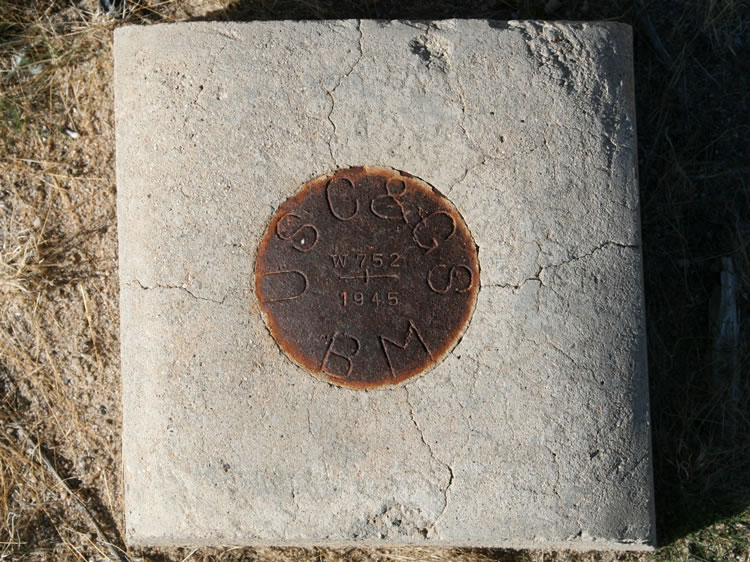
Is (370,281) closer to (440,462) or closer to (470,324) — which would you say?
(470,324)

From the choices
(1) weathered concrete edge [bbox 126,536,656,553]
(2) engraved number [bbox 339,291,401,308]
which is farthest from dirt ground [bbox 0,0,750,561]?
(2) engraved number [bbox 339,291,401,308]

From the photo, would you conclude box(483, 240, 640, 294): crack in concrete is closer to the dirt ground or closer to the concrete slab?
the concrete slab

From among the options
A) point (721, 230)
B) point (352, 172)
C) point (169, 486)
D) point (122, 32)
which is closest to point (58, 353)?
point (169, 486)

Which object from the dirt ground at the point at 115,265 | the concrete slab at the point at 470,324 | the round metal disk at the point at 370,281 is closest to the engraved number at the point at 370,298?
the round metal disk at the point at 370,281

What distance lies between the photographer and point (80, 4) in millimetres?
2934

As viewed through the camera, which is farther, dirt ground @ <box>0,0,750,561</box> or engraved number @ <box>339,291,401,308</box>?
dirt ground @ <box>0,0,750,561</box>

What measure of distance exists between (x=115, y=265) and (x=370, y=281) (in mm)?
1316

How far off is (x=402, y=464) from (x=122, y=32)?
1.80 m

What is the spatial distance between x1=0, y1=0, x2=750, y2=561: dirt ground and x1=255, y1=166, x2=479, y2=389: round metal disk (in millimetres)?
1022

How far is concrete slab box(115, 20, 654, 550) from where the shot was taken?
217cm

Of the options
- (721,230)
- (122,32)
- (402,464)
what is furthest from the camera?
(721,230)

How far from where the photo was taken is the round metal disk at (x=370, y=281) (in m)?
2.19

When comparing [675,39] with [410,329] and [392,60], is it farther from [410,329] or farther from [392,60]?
[410,329]

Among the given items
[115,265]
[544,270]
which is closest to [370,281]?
[544,270]
